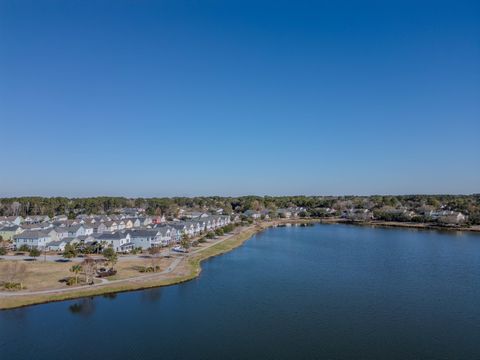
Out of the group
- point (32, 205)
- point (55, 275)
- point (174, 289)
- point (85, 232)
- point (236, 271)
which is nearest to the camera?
point (174, 289)

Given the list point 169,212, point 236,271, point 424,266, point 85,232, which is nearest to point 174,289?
point 236,271

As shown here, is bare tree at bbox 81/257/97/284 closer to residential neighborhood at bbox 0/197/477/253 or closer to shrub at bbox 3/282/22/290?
shrub at bbox 3/282/22/290

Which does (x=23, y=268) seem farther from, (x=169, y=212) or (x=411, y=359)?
(x=169, y=212)

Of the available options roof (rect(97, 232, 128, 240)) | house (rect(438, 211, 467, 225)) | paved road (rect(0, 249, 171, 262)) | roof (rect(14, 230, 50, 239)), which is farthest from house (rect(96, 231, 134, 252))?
house (rect(438, 211, 467, 225))

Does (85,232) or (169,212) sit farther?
(169,212)

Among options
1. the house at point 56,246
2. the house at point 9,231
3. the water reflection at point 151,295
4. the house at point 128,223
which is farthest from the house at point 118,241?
the house at point 128,223

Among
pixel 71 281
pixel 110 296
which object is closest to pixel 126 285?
pixel 110 296
